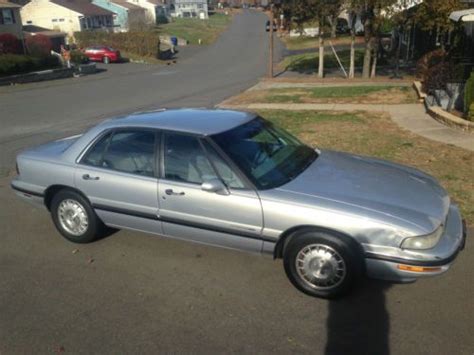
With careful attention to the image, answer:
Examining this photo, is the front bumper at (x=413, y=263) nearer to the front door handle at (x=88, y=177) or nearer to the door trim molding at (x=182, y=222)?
the door trim molding at (x=182, y=222)

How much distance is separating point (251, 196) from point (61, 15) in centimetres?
5856

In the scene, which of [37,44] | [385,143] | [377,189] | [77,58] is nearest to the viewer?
[377,189]

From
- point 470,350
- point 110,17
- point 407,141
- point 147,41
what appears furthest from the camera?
point 110,17

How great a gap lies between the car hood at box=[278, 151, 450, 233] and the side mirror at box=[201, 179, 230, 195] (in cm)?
52

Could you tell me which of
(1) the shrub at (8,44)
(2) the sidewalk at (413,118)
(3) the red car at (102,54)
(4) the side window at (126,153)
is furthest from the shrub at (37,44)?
(4) the side window at (126,153)

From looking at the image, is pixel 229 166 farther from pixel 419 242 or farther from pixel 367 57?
pixel 367 57

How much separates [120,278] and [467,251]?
11.8 ft

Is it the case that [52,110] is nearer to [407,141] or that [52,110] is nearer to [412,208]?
[407,141]

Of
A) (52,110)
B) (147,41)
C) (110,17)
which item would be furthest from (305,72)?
(110,17)

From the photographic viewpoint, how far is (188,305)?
13.8 ft

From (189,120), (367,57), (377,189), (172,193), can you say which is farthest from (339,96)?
(172,193)

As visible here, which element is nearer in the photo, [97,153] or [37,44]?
[97,153]

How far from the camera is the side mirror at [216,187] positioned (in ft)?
14.3

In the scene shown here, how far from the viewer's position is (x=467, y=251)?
16.3 feet
